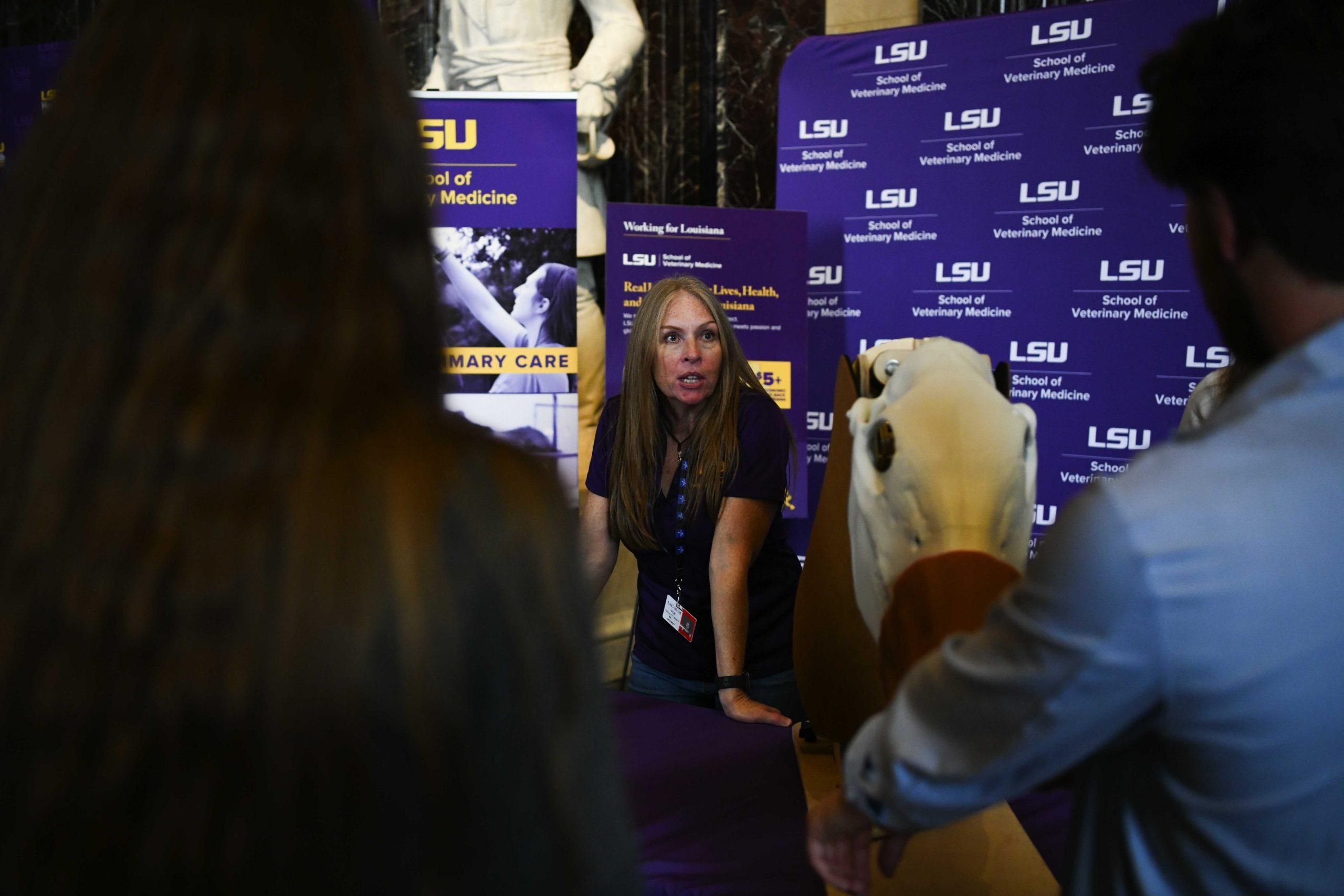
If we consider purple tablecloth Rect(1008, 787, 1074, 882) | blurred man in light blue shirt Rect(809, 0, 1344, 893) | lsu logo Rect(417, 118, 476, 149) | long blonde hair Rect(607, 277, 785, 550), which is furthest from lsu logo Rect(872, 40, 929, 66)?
blurred man in light blue shirt Rect(809, 0, 1344, 893)

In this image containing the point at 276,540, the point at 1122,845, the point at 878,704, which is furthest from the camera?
the point at 878,704

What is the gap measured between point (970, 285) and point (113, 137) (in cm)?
407

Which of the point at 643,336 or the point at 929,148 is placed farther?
the point at 929,148

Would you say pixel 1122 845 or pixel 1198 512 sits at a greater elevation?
pixel 1198 512

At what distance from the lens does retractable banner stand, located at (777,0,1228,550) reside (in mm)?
3830

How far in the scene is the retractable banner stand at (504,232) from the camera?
10.9 ft

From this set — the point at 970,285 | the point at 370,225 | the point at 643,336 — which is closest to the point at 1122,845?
the point at 370,225

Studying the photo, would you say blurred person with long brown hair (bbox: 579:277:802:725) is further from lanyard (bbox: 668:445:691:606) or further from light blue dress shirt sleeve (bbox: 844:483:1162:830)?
light blue dress shirt sleeve (bbox: 844:483:1162:830)

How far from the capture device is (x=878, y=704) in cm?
118

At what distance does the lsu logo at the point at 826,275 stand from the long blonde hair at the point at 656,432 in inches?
90.9

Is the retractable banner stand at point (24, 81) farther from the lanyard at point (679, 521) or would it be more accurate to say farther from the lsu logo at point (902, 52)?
the lanyard at point (679, 521)

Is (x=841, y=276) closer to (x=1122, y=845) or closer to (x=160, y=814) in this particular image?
(x=1122, y=845)

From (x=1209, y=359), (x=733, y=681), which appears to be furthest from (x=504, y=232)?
(x=1209, y=359)

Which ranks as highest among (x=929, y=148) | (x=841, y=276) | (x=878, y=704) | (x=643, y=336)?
(x=929, y=148)
